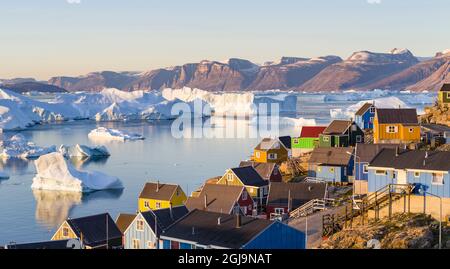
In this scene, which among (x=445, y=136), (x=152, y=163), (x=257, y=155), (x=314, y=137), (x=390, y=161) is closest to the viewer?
(x=390, y=161)

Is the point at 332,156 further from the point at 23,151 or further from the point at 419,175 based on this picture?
the point at 23,151

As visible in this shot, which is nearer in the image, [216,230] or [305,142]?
[216,230]

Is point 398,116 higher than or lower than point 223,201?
higher

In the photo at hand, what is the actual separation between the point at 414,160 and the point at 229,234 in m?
6.48

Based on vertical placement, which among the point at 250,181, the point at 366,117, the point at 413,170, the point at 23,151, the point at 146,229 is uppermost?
the point at 366,117

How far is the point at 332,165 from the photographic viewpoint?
84.2 ft

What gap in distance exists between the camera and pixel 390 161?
1717 cm

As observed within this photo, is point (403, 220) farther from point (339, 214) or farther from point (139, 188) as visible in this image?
point (139, 188)

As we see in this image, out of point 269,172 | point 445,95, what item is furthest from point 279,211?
point 445,95

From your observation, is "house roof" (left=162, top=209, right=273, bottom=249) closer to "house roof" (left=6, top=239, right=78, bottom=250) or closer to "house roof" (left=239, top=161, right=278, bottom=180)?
"house roof" (left=6, top=239, right=78, bottom=250)

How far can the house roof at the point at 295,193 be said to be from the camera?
72.5 feet

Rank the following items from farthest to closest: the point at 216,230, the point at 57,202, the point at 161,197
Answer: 1. the point at 57,202
2. the point at 161,197
3. the point at 216,230
